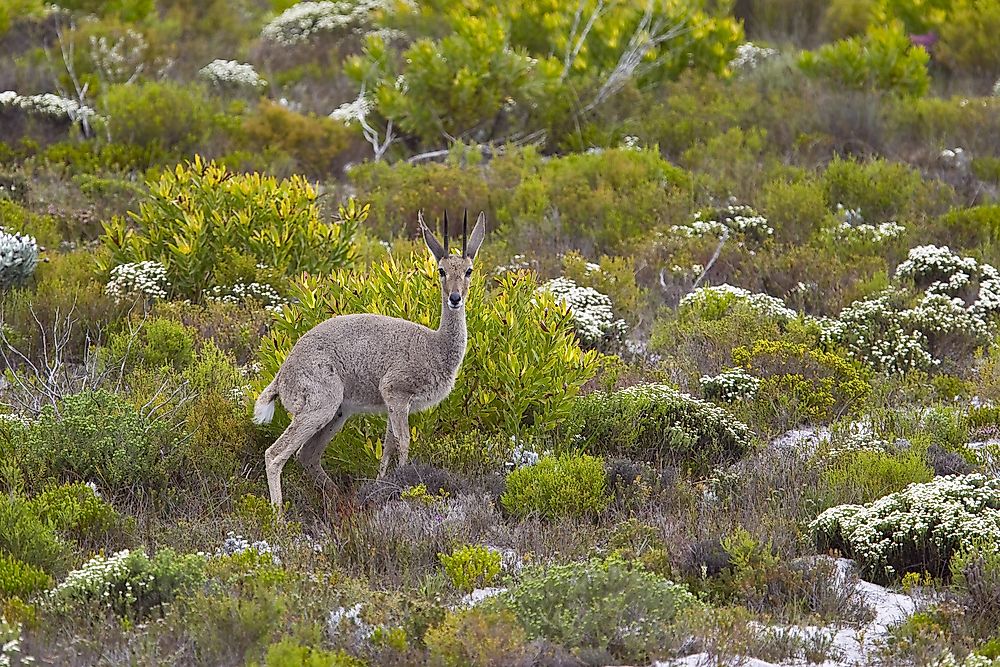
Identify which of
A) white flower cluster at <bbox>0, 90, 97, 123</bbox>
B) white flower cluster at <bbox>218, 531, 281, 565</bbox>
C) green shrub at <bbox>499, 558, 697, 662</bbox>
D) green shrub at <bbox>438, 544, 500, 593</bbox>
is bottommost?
white flower cluster at <bbox>0, 90, 97, 123</bbox>

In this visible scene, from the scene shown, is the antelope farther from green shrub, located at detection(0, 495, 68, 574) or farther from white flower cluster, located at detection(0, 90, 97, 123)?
white flower cluster, located at detection(0, 90, 97, 123)

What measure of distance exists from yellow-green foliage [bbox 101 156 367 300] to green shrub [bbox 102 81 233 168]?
398 cm

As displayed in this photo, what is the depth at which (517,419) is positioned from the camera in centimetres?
782

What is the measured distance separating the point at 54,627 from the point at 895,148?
11.5 m

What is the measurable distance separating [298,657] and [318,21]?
1582cm

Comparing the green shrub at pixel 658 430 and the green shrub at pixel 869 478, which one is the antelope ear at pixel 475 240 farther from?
the green shrub at pixel 869 478

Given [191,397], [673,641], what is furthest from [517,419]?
[673,641]

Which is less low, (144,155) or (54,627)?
(54,627)

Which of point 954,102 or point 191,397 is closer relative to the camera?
point 191,397

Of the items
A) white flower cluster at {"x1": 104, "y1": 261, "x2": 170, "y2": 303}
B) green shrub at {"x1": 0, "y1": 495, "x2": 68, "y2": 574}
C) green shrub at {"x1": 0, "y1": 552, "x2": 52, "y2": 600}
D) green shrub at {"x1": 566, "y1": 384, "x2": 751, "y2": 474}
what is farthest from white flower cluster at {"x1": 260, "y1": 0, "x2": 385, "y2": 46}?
green shrub at {"x1": 0, "y1": 552, "x2": 52, "y2": 600}

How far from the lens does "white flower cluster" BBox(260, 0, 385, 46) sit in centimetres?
1939

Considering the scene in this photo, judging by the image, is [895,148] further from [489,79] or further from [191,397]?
[191,397]

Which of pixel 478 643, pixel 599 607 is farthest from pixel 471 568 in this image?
pixel 478 643

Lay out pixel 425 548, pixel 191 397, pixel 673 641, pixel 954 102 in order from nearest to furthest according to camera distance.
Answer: pixel 673 641, pixel 425 548, pixel 191 397, pixel 954 102
